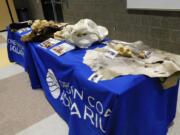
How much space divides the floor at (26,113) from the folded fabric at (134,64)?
65 centimetres

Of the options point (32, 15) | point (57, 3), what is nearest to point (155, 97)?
point (57, 3)

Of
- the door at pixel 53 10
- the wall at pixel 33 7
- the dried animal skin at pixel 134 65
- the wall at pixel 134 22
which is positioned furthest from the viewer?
the wall at pixel 33 7

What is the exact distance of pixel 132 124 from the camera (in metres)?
1.13

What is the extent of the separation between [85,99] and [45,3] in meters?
4.83

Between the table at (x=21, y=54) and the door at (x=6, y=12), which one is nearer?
the table at (x=21, y=54)

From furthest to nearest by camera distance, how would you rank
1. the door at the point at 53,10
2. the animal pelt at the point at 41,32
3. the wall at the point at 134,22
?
the door at the point at 53,10
the wall at the point at 134,22
the animal pelt at the point at 41,32

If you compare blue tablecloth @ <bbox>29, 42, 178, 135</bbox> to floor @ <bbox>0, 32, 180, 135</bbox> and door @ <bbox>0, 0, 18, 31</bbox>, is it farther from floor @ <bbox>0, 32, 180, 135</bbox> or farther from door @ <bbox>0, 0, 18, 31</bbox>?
door @ <bbox>0, 0, 18, 31</bbox>

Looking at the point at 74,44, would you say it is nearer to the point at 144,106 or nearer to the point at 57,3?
the point at 144,106

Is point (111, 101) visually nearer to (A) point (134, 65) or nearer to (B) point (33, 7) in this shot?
(A) point (134, 65)

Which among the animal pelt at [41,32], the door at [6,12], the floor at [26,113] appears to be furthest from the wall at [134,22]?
the door at [6,12]

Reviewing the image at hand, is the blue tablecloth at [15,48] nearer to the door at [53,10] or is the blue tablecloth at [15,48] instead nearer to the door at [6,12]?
the door at [53,10]

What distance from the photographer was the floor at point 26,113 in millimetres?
1694

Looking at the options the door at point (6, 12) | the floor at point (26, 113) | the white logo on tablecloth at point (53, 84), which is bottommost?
the floor at point (26, 113)

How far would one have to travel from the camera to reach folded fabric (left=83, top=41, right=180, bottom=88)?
3.78 ft
